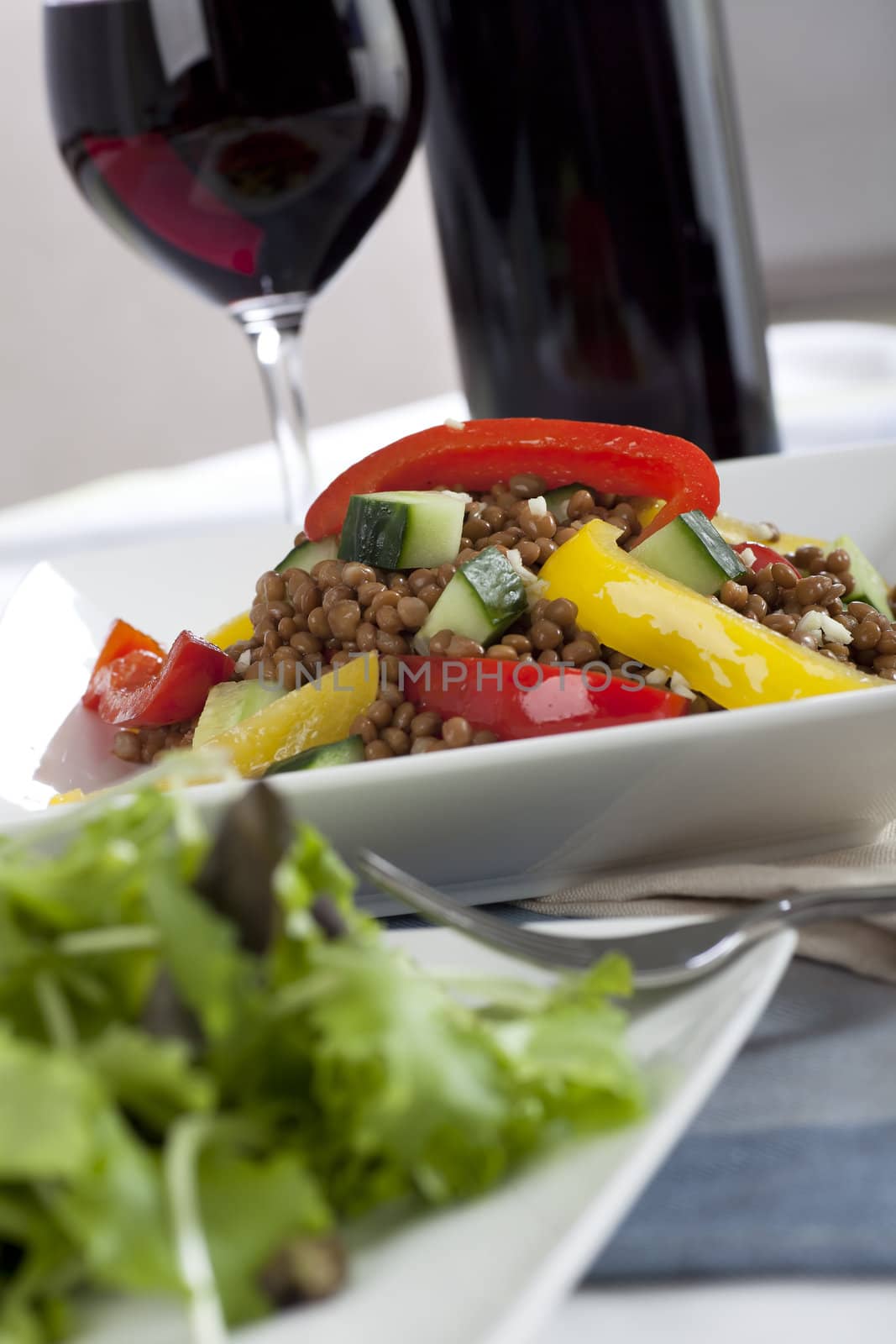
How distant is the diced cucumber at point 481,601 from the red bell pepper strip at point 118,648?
0.40 m

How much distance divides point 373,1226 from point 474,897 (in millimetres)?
426

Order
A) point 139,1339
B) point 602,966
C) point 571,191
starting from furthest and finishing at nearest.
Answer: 1. point 571,191
2. point 602,966
3. point 139,1339

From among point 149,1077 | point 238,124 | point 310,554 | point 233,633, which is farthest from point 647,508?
point 149,1077

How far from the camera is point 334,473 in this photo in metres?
2.51

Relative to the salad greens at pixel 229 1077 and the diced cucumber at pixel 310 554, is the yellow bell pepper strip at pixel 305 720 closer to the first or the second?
the diced cucumber at pixel 310 554

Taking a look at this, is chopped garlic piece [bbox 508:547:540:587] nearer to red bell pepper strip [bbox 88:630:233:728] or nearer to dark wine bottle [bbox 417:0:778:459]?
red bell pepper strip [bbox 88:630:233:728]

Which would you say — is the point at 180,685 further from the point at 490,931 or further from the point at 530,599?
the point at 490,931

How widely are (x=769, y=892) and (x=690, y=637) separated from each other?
0.23 m

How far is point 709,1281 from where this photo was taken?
579 mm

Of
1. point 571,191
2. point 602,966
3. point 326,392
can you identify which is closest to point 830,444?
point 571,191

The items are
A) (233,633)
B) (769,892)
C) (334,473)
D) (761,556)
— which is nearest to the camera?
(769,892)

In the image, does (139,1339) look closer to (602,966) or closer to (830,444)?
A: (602,966)

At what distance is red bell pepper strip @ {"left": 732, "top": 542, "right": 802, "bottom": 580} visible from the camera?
1.23 metres

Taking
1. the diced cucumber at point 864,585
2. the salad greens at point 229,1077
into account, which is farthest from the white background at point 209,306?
the salad greens at point 229,1077
